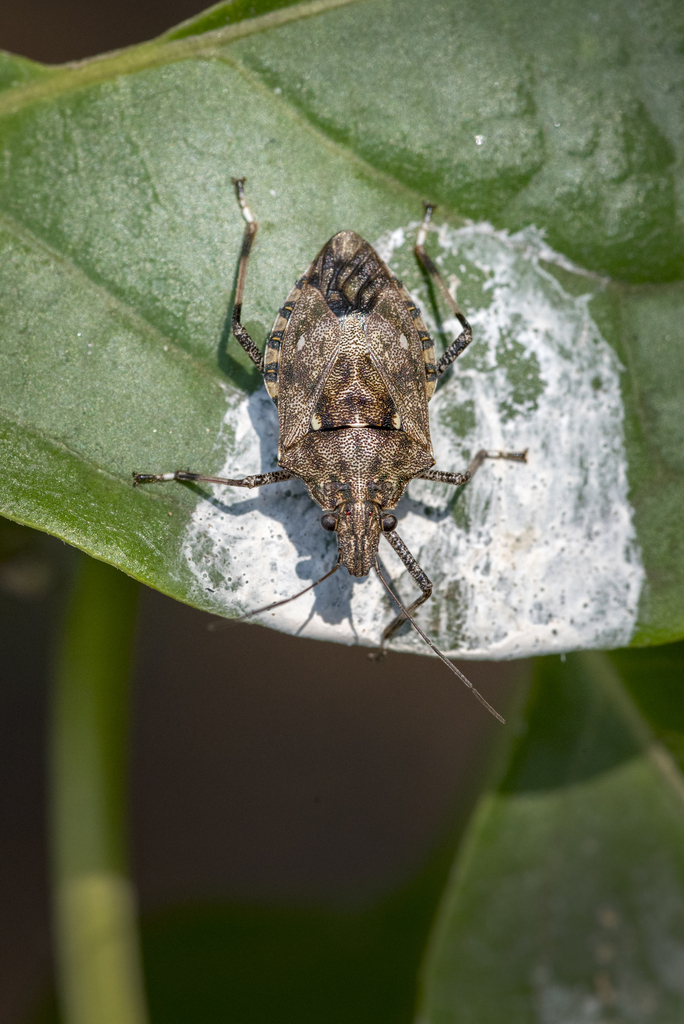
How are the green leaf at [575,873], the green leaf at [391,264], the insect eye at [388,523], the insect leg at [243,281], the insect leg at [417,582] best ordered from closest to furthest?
the green leaf at [391,264], the insect leg at [243,281], the insect leg at [417,582], the insect eye at [388,523], the green leaf at [575,873]

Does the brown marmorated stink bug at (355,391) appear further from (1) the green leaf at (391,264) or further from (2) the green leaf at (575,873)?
(2) the green leaf at (575,873)

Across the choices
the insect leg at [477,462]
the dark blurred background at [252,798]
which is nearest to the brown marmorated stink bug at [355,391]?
the insect leg at [477,462]

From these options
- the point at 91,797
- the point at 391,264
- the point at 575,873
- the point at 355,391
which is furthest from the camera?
the point at 575,873

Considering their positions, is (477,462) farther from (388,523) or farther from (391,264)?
(391,264)

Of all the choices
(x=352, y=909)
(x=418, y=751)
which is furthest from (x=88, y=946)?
(x=418, y=751)

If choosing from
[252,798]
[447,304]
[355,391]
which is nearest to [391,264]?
[447,304]

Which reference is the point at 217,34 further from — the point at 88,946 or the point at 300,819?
the point at 300,819
